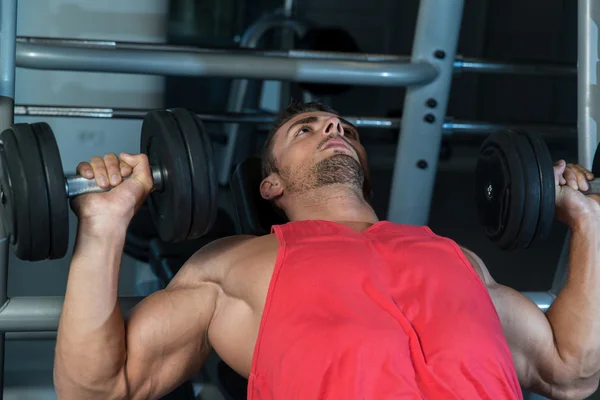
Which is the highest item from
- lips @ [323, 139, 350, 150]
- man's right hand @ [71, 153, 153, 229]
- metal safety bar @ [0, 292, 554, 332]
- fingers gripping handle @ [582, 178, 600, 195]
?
lips @ [323, 139, 350, 150]

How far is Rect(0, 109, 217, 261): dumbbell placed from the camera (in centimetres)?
118

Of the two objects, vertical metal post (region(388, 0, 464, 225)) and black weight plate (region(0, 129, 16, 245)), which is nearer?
black weight plate (region(0, 129, 16, 245))

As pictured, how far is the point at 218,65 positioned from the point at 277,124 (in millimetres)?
223

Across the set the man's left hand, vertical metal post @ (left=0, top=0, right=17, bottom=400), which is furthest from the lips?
vertical metal post @ (left=0, top=0, right=17, bottom=400)

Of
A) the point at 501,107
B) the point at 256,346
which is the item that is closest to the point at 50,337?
the point at 256,346

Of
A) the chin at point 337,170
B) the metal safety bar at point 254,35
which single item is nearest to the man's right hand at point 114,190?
the chin at point 337,170

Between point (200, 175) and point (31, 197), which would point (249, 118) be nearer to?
point (200, 175)

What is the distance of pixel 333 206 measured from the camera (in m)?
1.67

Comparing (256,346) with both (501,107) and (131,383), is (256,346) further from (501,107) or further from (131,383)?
(501,107)

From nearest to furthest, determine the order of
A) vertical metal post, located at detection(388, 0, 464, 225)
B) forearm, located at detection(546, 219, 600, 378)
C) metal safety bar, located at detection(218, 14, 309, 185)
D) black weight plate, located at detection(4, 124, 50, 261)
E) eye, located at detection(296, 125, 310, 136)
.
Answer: black weight plate, located at detection(4, 124, 50, 261), forearm, located at detection(546, 219, 600, 378), eye, located at detection(296, 125, 310, 136), vertical metal post, located at detection(388, 0, 464, 225), metal safety bar, located at detection(218, 14, 309, 185)

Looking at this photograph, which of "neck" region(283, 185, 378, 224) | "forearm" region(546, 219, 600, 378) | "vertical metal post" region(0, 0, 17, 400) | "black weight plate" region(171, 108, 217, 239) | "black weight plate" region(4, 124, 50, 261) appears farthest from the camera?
"neck" region(283, 185, 378, 224)

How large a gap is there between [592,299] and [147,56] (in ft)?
3.45

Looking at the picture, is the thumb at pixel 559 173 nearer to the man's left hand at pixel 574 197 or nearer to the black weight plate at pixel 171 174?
the man's left hand at pixel 574 197

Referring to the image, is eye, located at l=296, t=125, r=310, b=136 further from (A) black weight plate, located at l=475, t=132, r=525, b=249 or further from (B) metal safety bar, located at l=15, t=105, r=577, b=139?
(A) black weight plate, located at l=475, t=132, r=525, b=249
